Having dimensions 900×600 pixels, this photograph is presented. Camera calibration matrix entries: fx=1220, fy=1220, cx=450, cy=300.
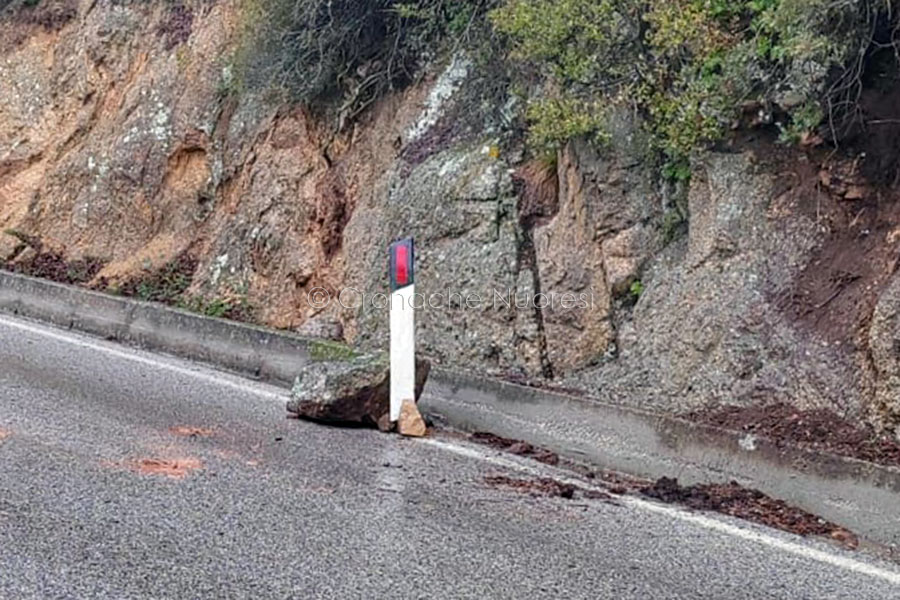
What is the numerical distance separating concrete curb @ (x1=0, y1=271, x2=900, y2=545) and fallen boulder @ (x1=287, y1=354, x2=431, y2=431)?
1.92ft

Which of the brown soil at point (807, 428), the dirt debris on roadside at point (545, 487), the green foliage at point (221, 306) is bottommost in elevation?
the dirt debris on roadside at point (545, 487)

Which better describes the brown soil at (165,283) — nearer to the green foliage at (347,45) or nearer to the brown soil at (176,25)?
the green foliage at (347,45)

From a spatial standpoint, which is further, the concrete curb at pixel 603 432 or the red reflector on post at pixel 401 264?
the red reflector on post at pixel 401 264

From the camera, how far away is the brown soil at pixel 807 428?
243 inches

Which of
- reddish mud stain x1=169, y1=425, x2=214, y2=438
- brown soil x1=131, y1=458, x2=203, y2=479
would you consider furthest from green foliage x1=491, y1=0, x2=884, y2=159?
brown soil x1=131, y1=458, x2=203, y2=479

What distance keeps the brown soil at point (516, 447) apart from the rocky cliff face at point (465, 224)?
0.78 metres

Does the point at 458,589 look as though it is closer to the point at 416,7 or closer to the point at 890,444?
the point at 890,444

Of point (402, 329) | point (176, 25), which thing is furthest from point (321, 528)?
point (176, 25)

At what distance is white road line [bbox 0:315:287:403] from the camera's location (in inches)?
337

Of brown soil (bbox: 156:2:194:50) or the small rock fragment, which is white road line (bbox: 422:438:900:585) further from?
brown soil (bbox: 156:2:194:50)

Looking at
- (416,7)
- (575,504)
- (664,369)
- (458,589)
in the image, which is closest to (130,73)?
(416,7)

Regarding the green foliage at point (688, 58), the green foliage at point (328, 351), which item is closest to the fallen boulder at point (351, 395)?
the green foliage at point (328, 351)

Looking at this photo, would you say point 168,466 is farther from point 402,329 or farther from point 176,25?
point 176,25

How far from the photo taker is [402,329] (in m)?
7.54
